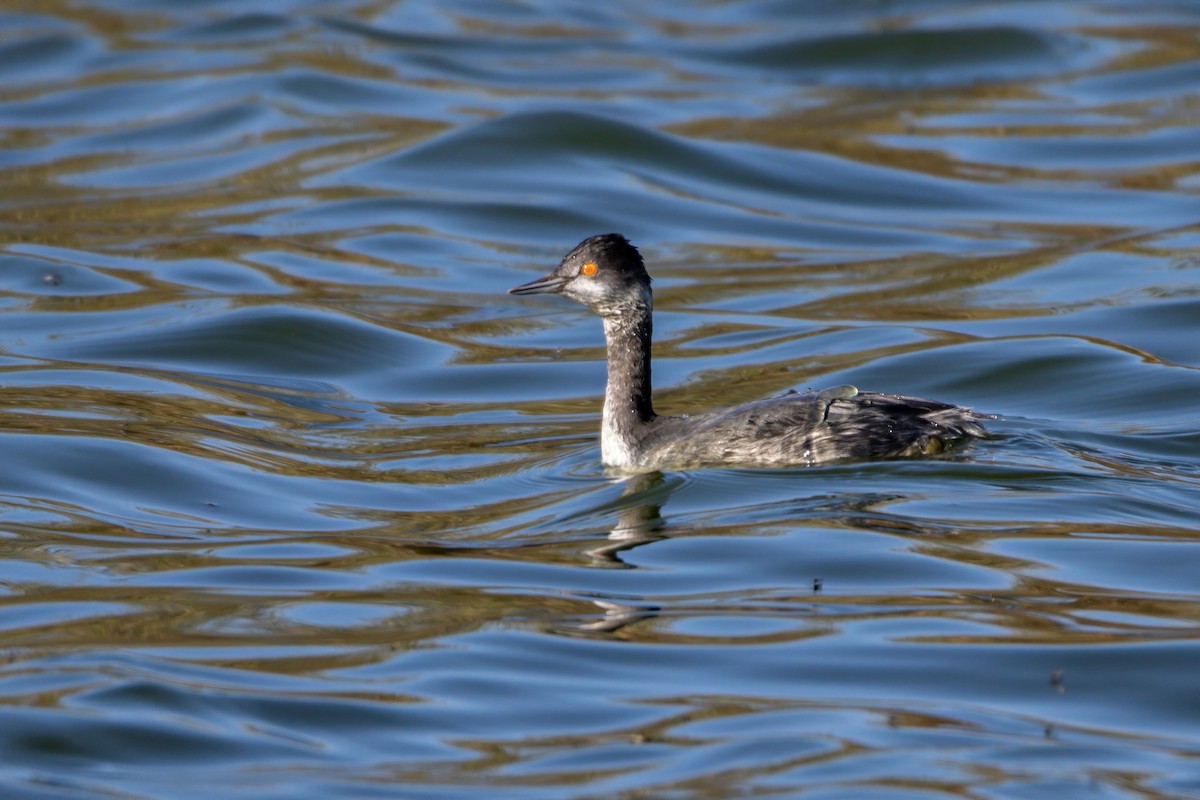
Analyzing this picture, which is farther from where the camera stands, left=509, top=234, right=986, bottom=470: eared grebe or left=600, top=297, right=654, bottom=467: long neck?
left=600, top=297, right=654, bottom=467: long neck

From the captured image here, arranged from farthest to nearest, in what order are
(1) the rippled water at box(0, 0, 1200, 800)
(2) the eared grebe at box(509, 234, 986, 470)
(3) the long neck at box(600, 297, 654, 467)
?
(3) the long neck at box(600, 297, 654, 467), (2) the eared grebe at box(509, 234, 986, 470), (1) the rippled water at box(0, 0, 1200, 800)

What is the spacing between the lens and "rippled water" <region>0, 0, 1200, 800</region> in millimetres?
6930

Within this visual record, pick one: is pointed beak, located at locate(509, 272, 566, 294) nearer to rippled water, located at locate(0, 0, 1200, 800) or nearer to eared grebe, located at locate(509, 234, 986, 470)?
eared grebe, located at locate(509, 234, 986, 470)

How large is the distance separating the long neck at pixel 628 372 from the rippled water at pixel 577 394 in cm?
41

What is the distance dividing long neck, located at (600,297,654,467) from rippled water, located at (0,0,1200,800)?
41 centimetres

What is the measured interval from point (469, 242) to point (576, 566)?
8547 mm

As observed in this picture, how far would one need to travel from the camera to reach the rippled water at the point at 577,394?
6.93 metres

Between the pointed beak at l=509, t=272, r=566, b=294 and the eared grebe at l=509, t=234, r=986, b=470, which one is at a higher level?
the pointed beak at l=509, t=272, r=566, b=294

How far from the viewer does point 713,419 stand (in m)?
10.4

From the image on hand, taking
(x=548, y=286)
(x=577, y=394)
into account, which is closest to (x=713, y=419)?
(x=548, y=286)

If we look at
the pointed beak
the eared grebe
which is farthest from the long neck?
the pointed beak

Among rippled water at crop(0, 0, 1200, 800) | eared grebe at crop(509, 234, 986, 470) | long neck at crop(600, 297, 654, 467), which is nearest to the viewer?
rippled water at crop(0, 0, 1200, 800)

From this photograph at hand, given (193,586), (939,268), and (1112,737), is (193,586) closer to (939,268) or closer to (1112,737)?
(1112,737)

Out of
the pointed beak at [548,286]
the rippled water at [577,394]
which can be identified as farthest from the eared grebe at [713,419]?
the rippled water at [577,394]
